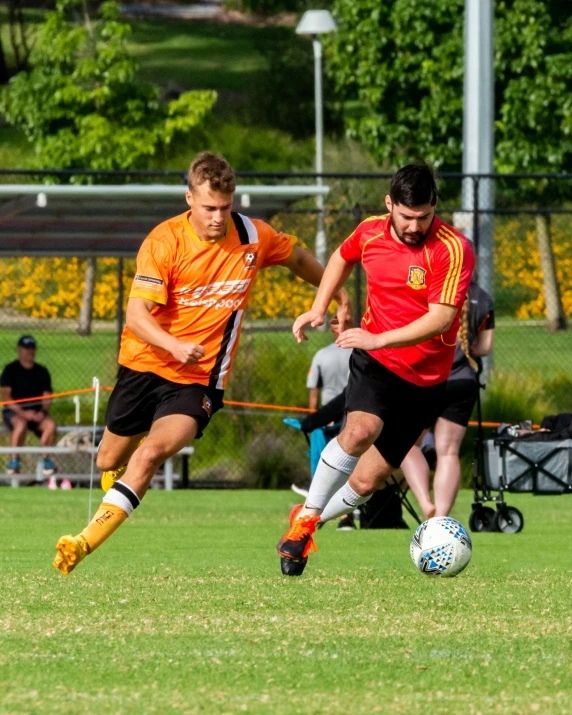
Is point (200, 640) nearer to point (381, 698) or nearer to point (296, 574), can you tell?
point (381, 698)

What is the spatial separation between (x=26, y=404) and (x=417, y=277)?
9825 mm

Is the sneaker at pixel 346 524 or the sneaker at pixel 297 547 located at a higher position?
the sneaker at pixel 297 547

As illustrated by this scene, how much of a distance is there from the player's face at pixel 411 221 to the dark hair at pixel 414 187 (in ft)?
0.10

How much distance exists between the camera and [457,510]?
13.1 meters

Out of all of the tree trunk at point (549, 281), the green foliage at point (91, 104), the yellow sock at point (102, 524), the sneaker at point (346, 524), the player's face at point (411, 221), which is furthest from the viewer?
the green foliage at point (91, 104)

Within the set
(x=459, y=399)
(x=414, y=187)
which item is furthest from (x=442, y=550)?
(x=459, y=399)

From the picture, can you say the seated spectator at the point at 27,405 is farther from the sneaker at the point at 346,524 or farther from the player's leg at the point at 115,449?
the player's leg at the point at 115,449

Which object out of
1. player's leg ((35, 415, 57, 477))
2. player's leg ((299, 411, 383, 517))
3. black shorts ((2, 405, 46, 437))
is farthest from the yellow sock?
black shorts ((2, 405, 46, 437))

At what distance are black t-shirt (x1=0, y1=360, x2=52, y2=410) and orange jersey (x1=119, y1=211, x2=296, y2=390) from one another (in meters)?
9.08

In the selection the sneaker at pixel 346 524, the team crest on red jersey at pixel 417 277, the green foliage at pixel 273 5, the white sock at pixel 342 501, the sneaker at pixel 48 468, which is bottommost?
the sneaker at pixel 48 468

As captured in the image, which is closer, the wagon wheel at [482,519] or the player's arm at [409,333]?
the player's arm at [409,333]

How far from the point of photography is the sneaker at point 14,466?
1595 centimetres

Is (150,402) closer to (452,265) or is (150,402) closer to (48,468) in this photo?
(452,265)

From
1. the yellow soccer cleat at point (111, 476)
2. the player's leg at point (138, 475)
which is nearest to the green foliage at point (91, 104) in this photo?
the yellow soccer cleat at point (111, 476)
